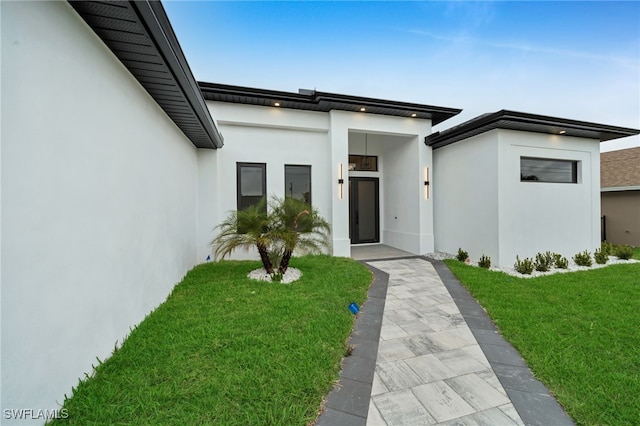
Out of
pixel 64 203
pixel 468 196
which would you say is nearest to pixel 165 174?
pixel 64 203

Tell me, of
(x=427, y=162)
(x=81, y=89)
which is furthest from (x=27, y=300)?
(x=427, y=162)

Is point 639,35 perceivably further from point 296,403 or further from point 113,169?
point 113,169

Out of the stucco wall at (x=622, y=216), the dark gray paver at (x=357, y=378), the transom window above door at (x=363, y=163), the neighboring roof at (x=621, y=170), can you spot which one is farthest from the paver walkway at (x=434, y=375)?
the neighboring roof at (x=621, y=170)

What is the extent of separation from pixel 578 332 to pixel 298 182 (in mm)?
6639

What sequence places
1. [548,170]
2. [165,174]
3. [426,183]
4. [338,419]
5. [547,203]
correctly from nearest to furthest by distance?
1. [338,419]
2. [165,174]
3. [547,203]
4. [548,170]
5. [426,183]

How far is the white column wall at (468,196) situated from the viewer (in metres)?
6.64

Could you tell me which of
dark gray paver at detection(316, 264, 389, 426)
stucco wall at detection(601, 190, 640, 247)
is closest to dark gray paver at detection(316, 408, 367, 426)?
dark gray paver at detection(316, 264, 389, 426)

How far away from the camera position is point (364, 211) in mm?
10180

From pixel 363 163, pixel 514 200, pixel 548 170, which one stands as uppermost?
pixel 363 163

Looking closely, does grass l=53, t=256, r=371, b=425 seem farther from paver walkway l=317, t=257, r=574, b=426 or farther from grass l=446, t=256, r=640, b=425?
grass l=446, t=256, r=640, b=425

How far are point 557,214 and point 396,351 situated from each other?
7.34 m

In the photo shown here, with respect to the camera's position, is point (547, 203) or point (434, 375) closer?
point (434, 375)

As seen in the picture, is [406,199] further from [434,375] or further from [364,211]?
[434,375]

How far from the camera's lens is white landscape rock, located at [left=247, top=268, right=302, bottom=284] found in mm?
5113
